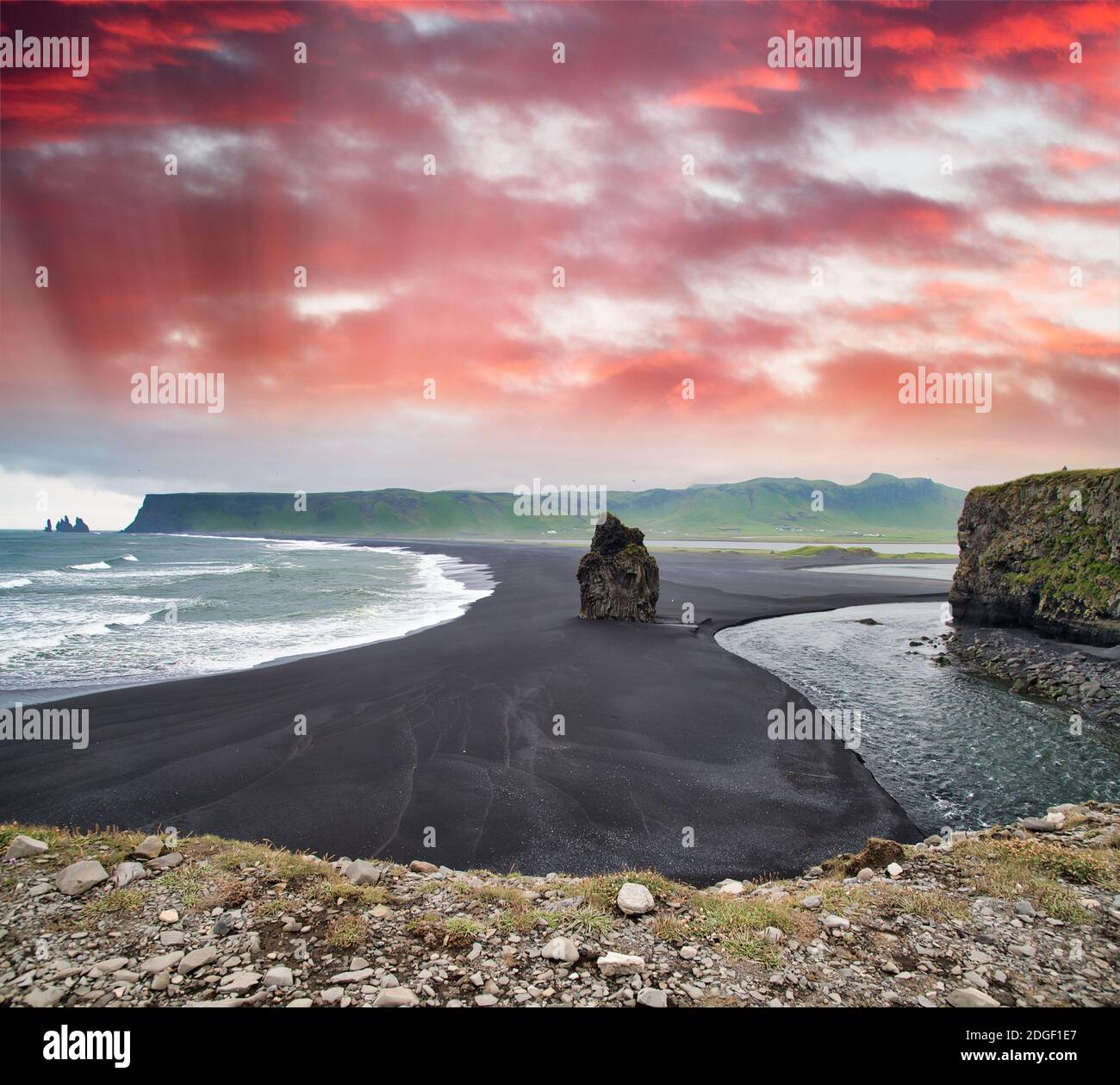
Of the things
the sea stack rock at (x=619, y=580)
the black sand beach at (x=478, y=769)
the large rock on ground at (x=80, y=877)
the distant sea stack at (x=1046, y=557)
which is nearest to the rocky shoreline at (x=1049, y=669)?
the distant sea stack at (x=1046, y=557)

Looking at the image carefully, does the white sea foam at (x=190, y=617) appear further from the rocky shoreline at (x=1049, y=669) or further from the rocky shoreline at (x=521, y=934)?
the rocky shoreline at (x=1049, y=669)

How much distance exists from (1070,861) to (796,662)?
19.7m

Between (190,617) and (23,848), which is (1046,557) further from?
(190,617)

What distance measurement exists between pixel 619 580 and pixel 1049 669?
863 inches

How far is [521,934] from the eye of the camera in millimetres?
5723

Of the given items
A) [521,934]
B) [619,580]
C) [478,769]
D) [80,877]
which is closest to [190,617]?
[619,580]

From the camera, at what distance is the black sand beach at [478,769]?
33.0 ft

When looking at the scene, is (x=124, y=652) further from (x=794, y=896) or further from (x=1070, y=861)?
(x=1070, y=861)

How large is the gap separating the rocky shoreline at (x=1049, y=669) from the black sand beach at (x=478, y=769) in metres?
10.7

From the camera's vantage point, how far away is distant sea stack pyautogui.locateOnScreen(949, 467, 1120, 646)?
81.4 feet

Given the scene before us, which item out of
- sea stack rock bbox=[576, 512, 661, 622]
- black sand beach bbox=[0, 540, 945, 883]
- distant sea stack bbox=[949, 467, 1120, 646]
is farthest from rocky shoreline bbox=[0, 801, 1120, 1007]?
sea stack rock bbox=[576, 512, 661, 622]

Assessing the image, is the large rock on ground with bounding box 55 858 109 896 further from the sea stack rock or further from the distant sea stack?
the distant sea stack

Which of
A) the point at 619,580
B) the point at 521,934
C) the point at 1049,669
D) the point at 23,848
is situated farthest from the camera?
the point at 619,580

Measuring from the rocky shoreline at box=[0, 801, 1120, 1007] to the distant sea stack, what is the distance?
25.3 meters
